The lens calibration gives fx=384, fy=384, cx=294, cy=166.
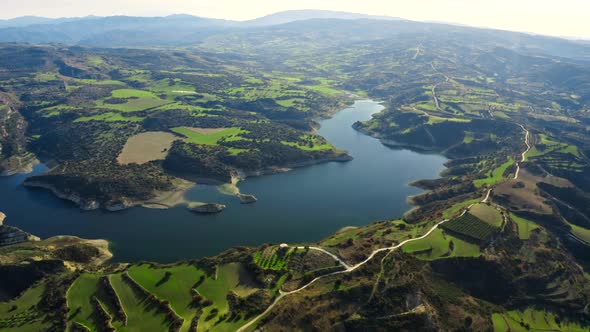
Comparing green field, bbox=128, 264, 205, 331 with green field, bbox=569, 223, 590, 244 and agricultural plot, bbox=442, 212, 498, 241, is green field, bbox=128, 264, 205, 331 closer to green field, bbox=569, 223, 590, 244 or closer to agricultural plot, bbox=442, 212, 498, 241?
agricultural plot, bbox=442, 212, 498, 241

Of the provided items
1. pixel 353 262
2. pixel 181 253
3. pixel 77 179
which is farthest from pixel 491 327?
pixel 77 179

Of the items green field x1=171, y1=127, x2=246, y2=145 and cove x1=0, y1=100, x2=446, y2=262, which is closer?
cove x1=0, y1=100, x2=446, y2=262

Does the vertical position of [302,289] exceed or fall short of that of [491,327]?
it exceeds it

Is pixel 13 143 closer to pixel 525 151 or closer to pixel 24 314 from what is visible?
pixel 24 314

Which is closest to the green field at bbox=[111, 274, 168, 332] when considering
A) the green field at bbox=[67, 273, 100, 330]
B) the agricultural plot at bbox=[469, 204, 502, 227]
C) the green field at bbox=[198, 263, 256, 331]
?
the green field at bbox=[67, 273, 100, 330]

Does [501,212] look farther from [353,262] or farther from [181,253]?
[181,253]

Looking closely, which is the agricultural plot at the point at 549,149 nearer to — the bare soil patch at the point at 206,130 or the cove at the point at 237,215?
the cove at the point at 237,215
